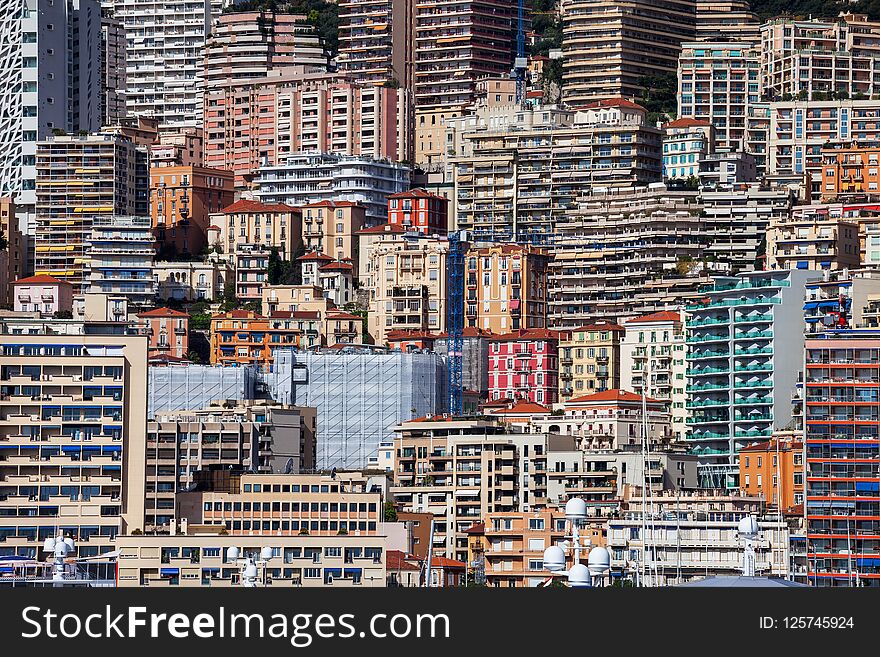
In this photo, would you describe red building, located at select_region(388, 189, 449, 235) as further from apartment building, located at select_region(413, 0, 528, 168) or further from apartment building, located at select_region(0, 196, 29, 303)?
apartment building, located at select_region(0, 196, 29, 303)

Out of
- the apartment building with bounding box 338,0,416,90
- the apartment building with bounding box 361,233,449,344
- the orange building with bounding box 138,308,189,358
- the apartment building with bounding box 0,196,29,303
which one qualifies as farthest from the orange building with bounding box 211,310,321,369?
the apartment building with bounding box 338,0,416,90

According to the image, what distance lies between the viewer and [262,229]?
166 metres

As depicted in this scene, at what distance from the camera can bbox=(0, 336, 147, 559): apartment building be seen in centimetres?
8738

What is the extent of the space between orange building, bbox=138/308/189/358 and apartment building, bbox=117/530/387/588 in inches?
2350

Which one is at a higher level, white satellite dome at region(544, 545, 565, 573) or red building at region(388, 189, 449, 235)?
red building at region(388, 189, 449, 235)

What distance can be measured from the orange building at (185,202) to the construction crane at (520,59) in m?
22.3

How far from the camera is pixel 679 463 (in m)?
119

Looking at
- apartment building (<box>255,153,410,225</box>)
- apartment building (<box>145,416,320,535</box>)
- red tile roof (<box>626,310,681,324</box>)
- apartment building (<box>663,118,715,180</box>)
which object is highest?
apartment building (<box>663,118,715,180</box>)

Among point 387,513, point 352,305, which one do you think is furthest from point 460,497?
point 352,305

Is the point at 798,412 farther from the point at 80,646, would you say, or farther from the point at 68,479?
the point at 80,646

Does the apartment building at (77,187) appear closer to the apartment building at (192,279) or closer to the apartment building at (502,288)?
the apartment building at (192,279)

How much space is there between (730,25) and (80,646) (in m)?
162

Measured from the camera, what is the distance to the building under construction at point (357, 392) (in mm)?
130750

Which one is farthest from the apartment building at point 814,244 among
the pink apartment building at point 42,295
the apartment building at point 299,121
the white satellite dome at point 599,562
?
the white satellite dome at point 599,562
